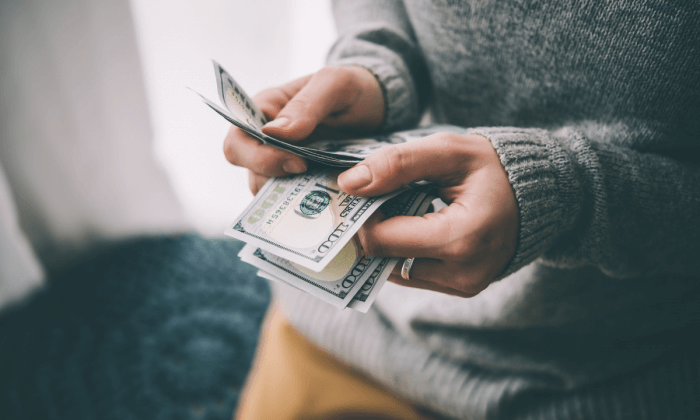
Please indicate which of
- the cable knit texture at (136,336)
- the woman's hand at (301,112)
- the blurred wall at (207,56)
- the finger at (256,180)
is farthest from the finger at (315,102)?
the cable knit texture at (136,336)

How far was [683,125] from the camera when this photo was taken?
1.70 feet

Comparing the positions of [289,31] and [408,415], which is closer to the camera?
[408,415]

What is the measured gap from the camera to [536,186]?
471mm

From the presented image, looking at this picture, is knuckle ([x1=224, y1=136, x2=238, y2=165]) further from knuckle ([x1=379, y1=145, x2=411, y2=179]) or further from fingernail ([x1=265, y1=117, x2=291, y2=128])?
knuckle ([x1=379, y1=145, x2=411, y2=179])

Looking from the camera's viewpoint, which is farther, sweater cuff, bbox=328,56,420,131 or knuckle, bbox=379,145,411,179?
sweater cuff, bbox=328,56,420,131

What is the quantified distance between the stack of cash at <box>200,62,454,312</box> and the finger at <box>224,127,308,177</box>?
0.07 feet

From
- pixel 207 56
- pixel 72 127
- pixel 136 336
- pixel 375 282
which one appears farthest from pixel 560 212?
pixel 72 127

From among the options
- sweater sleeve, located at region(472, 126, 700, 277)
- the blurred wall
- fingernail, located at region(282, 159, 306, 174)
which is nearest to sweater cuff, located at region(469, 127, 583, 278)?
sweater sleeve, located at region(472, 126, 700, 277)

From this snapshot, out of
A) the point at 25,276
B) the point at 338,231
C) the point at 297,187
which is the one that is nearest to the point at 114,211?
the point at 25,276

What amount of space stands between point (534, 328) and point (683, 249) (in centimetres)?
27

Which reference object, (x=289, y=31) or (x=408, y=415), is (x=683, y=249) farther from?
(x=289, y=31)

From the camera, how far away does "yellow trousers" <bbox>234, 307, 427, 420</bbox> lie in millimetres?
781

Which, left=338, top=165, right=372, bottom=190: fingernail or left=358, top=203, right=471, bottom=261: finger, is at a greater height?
left=338, top=165, right=372, bottom=190: fingernail

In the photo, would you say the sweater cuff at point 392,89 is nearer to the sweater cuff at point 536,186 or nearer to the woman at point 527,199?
the woman at point 527,199
